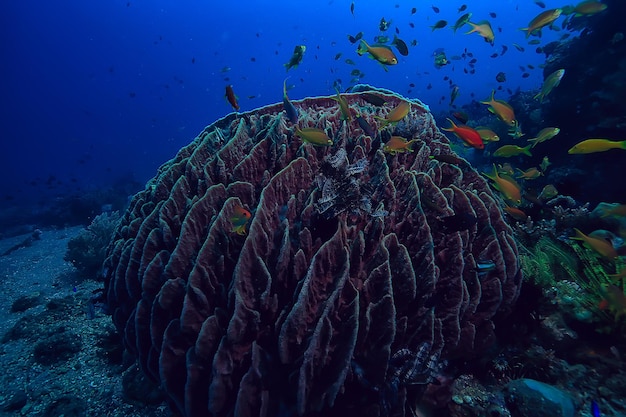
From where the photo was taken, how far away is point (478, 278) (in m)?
3.29

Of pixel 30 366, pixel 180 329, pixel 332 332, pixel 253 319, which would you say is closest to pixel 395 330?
pixel 332 332

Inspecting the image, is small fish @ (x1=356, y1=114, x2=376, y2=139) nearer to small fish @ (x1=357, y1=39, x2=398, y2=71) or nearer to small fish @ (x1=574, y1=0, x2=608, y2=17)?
small fish @ (x1=357, y1=39, x2=398, y2=71)

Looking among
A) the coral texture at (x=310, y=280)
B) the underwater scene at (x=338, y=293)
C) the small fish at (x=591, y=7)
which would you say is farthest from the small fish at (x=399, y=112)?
the small fish at (x=591, y=7)

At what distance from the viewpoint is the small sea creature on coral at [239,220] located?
3148mm

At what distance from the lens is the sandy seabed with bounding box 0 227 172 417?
3828 millimetres

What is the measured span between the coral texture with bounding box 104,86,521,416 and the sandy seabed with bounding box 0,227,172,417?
1.00m

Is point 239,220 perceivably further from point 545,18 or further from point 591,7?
point 591,7

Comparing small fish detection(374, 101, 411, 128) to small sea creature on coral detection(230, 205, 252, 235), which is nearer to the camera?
small sea creature on coral detection(230, 205, 252, 235)

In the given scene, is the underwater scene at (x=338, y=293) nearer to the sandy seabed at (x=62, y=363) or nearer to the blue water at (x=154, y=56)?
the sandy seabed at (x=62, y=363)

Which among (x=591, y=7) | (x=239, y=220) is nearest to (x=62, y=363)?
(x=239, y=220)

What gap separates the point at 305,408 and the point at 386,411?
645mm

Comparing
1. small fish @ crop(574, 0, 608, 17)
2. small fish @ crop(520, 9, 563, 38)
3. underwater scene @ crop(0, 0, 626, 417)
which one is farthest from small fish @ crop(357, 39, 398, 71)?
small fish @ crop(574, 0, 608, 17)

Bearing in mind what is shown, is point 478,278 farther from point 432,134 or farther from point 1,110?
point 1,110

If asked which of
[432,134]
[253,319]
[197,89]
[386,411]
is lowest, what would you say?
[386,411]
